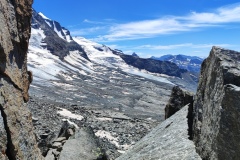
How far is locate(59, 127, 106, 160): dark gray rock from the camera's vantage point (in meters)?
18.8

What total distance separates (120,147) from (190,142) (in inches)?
1645

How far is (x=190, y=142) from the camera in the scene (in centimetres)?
1106

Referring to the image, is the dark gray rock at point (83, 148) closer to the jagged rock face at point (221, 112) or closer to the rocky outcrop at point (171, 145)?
the rocky outcrop at point (171, 145)

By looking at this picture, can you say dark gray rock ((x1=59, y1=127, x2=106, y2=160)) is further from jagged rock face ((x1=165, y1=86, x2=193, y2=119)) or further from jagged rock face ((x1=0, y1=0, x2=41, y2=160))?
jagged rock face ((x1=0, y1=0, x2=41, y2=160))

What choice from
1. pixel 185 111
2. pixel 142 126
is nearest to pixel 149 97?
pixel 142 126

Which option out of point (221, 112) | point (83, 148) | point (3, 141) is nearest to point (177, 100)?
point (83, 148)

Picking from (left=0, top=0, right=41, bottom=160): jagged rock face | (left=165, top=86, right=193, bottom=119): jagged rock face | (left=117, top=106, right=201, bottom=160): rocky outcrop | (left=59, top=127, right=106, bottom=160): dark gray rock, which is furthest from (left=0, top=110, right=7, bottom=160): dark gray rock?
(left=165, top=86, right=193, bottom=119): jagged rock face

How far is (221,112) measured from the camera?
27.5ft

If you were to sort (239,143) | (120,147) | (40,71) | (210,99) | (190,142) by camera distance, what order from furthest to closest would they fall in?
(40,71) < (120,147) < (190,142) < (210,99) < (239,143)

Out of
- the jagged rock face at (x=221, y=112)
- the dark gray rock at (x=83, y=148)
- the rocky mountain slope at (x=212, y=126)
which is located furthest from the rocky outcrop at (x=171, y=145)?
the dark gray rock at (x=83, y=148)

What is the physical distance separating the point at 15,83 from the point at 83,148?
8.45m

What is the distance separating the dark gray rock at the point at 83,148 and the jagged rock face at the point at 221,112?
9399 mm

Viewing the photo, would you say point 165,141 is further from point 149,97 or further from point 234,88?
point 149,97

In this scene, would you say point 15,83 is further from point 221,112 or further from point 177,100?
point 177,100
